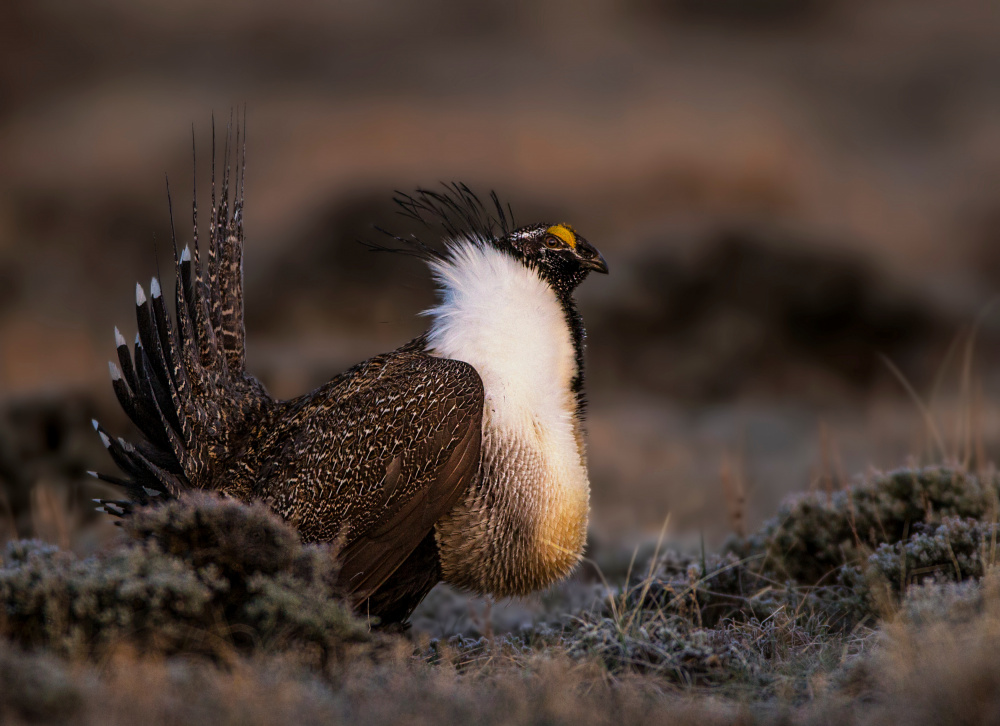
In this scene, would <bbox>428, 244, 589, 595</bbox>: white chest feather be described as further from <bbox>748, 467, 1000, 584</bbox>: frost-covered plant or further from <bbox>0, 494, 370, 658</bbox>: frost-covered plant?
<bbox>748, 467, 1000, 584</bbox>: frost-covered plant

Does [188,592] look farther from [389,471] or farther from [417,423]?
[417,423]

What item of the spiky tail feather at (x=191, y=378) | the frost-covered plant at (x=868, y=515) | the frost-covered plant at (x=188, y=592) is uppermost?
the spiky tail feather at (x=191, y=378)

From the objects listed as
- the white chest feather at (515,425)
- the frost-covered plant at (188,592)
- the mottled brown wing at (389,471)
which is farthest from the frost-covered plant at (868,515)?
the frost-covered plant at (188,592)

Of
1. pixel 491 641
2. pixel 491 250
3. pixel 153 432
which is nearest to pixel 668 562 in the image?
pixel 491 641

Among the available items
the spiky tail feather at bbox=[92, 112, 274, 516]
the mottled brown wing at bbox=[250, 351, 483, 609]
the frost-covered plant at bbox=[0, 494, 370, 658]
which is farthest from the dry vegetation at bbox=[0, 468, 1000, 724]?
the spiky tail feather at bbox=[92, 112, 274, 516]

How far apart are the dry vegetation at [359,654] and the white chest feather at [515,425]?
0.35 m

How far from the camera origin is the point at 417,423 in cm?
350

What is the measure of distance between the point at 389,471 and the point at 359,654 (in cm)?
82

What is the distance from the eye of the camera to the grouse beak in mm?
3979

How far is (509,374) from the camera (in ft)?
12.2

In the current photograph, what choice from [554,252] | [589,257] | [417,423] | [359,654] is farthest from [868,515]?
[359,654]

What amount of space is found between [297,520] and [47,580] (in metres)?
1.04

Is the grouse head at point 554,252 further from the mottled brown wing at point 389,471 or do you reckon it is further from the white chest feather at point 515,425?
the mottled brown wing at point 389,471

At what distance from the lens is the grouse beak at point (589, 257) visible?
398cm
